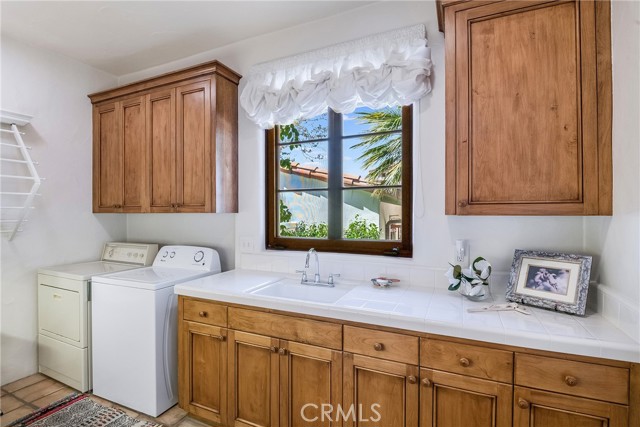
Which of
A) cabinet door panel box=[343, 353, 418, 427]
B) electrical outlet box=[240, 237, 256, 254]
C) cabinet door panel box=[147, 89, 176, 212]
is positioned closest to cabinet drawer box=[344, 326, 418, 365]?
cabinet door panel box=[343, 353, 418, 427]

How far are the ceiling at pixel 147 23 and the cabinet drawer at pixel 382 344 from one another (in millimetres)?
1964

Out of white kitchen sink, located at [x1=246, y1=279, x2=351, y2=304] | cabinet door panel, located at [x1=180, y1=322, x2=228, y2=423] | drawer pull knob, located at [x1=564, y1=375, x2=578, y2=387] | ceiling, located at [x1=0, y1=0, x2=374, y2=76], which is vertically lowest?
cabinet door panel, located at [x1=180, y1=322, x2=228, y2=423]

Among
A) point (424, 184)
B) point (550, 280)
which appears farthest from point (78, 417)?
point (550, 280)

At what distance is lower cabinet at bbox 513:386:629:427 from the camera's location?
3.54 ft

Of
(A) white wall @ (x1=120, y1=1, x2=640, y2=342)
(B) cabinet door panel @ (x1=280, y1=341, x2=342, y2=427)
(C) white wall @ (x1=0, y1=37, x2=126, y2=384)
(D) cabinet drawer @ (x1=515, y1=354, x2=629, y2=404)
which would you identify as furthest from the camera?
(C) white wall @ (x1=0, y1=37, x2=126, y2=384)

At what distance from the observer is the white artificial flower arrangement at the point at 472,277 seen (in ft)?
5.09

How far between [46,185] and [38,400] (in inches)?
61.9

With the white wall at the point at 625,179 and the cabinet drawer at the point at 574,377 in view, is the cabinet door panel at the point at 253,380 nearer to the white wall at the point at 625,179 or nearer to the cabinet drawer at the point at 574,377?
the cabinet drawer at the point at 574,377

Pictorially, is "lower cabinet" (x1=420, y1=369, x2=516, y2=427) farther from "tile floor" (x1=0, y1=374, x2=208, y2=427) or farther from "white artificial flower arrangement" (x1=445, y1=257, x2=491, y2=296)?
"tile floor" (x1=0, y1=374, x2=208, y2=427)

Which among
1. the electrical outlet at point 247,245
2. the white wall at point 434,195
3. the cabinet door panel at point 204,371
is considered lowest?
the cabinet door panel at point 204,371

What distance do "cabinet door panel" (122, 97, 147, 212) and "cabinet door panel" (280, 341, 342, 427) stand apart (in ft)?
5.77

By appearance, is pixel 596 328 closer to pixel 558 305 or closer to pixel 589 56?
pixel 558 305

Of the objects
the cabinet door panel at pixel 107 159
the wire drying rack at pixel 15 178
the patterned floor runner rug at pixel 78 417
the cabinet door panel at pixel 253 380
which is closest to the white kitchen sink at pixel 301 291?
the cabinet door panel at pixel 253 380

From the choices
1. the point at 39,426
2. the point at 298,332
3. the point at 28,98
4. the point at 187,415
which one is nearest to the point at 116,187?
the point at 28,98
